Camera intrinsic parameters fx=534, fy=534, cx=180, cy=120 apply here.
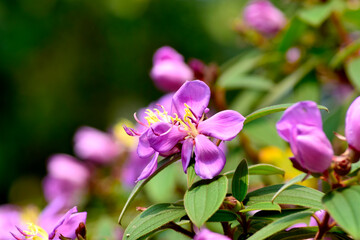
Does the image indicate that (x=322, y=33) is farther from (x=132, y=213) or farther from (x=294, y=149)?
(x=294, y=149)

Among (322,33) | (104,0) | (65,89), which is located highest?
(104,0)

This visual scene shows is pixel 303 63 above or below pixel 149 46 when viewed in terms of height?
below

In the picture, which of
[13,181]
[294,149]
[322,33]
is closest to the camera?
[294,149]

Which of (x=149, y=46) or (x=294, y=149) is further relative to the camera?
(x=149, y=46)

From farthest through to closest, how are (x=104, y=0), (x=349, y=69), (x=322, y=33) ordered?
(x=104, y=0) < (x=322, y=33) < (x=349, y=69)

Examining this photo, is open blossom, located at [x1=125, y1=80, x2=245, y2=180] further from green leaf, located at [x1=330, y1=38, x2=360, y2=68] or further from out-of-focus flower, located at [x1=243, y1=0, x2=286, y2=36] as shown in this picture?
out-of-focus flower, located at [x1=243, y1=0, x2=286, y2=36]

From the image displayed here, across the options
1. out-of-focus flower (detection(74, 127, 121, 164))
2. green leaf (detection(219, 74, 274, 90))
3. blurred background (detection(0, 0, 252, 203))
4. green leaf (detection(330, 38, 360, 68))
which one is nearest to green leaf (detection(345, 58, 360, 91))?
green leaf (detection(330, 38, 360, 68))

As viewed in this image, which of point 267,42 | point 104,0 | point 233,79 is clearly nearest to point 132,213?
point 233,79

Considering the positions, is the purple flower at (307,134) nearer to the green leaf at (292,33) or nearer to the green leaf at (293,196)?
the green leaf at (293,196)
